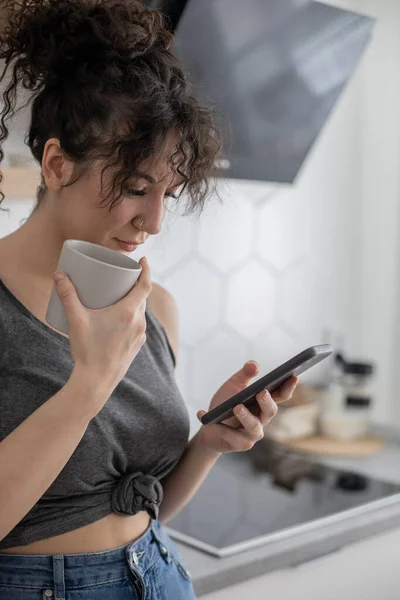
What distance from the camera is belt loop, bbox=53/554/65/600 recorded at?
92 centimetres

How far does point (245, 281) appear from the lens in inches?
76.2

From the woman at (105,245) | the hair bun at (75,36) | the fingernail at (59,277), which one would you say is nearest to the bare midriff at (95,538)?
the woman at (105,245)

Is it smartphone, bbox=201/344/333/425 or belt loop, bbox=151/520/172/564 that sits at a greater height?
smartphone, bbox=201/344/333/425

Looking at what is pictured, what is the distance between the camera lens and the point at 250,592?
1257 mm

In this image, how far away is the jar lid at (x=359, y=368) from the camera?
2.04 m

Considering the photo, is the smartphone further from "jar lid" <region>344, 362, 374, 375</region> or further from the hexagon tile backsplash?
"jar lid" <region>344, 362, 374, 375</region>

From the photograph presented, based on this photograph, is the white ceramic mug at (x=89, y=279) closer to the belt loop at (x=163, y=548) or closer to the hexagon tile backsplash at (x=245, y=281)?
the belt loop at (x=163, y=548)

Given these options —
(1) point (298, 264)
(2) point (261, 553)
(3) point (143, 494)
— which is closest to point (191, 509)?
(2) point (261, 553)

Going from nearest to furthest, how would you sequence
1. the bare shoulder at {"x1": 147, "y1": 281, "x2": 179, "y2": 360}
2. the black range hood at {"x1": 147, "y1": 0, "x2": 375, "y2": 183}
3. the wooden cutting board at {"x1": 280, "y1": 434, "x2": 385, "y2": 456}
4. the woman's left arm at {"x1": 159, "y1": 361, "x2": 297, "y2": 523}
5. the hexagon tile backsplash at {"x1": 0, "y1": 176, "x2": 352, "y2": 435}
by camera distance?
1. the woman's left arm at {"x1": 159, "y1": 361, "x2": 297, "y2": 523}
2. the bare shoulder at {"x1": 147, "y1": 281, "x2": 179, "y2": 360}
3. the black range hood at {"x1": 147, "y1": 0, "x2": 375, "y2": 183}
4. the hexagon tile backsplash at {"x1": 0, "y1": 176, "x2": 352, "y2": 435}
5. the wooden cutting board at {"x1": 280, "y1": 434, "x2": 385, "y2": 456}

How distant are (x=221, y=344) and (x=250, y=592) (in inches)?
28.6

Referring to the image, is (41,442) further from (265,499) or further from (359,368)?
(359,368)

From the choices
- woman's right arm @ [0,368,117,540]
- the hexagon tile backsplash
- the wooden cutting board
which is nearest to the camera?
woman's right arm @ [0,368,117,540]

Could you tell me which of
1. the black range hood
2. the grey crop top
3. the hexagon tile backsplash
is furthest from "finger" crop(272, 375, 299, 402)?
the hexagon tile backsplash

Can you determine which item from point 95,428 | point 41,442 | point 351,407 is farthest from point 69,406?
point 351,407
